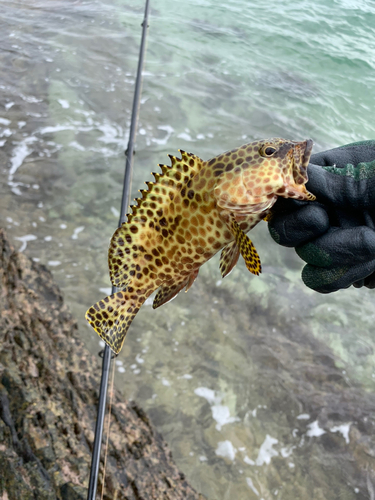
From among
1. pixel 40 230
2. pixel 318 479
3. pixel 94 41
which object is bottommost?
pixel 318 479

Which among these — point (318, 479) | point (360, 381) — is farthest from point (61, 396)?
point (360, 381)

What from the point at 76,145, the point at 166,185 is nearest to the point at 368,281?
the point at 166,185

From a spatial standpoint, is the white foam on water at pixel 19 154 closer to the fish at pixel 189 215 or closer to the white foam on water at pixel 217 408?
the white foam on water at pixel 217 408

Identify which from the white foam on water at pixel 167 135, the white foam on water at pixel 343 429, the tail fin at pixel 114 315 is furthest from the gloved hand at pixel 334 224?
the white foam on water at pixel 167 135

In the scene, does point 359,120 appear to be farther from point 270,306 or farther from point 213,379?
point 213,379

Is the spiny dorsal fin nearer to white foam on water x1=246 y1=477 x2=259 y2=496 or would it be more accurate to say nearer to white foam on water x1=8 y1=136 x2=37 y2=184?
white foam on water x1=246 y1=477 x2=259 y2=496
